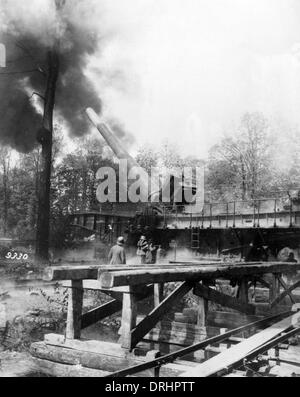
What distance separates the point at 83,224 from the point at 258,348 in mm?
18689

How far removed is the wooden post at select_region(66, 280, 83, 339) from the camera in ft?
16.0

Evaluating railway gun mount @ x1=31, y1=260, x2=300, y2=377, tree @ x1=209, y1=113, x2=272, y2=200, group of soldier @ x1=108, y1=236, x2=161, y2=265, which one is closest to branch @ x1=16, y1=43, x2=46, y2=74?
group of soldier @ x1=108, y1=236, x2=161, y2=265

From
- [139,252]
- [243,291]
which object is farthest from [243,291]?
[139,252]

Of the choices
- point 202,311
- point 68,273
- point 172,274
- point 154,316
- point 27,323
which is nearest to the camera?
point 68,273

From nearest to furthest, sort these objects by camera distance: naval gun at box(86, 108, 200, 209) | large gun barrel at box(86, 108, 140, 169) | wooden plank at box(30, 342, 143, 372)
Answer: wooden plank at box(30, 342, 143, 372)
naval gun at box(86, 108, 200, 209)
large gun barrel at box(86, 108, 140, 169)

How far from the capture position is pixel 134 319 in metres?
4.50

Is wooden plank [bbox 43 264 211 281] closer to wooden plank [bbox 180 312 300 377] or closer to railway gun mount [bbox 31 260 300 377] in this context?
railway gun mount [bbox 31 260 300 377]

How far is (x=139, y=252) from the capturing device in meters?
13.6

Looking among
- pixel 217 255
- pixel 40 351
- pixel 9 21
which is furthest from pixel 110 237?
pixel 40 351

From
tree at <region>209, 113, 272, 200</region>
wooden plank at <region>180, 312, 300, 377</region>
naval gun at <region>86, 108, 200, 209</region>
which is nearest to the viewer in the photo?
wooden plank at <region>180, 312, 300, 377</region>

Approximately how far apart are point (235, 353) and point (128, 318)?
3.81ft

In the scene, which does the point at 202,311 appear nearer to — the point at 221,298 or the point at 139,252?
the point at 221,298

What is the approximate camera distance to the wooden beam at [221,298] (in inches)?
223

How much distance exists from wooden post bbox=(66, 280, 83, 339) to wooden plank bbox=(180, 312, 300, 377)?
167 cm
